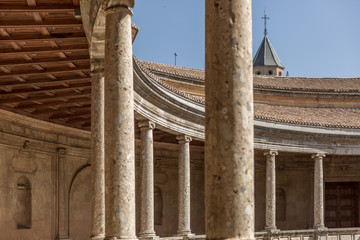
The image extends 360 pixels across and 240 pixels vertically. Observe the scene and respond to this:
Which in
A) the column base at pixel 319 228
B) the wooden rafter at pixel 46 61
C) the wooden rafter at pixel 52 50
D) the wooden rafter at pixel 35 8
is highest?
the wooden rafter at pixel 35 8

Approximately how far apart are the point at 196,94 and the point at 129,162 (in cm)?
3307

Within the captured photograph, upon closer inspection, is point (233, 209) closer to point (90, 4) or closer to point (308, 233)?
point (90, 4)

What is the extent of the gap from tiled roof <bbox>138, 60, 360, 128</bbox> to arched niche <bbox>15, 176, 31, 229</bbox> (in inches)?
434

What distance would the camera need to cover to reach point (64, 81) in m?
23.3

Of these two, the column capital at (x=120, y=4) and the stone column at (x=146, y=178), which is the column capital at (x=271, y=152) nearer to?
the stone column at (x=146, y=178)

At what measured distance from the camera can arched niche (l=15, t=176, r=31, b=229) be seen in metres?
29.3

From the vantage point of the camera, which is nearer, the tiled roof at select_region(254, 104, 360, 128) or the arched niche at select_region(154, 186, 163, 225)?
the arched niche at select_region(154, 186, 163, 225)

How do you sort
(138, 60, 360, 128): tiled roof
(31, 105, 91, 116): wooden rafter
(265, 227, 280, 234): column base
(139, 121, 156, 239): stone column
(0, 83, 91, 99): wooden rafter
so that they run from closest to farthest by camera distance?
(0, 83, 91, 99): wooden rafter
(139, 121, 156, 239): stone column
(31, 105, 91, 116): wooden rafter
(265, 227, 280, 234): column base
(138, 60, 360, 128): tiled roof

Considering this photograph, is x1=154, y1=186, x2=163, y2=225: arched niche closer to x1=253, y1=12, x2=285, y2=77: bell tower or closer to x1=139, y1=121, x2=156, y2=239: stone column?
x1=139, y1=121, x2=156, y2=239: stone column

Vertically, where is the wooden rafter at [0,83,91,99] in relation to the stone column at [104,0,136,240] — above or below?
above

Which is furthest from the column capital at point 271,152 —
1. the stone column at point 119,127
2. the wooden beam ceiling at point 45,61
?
the stone column at point 119,127

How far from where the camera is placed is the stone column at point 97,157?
15.7 m

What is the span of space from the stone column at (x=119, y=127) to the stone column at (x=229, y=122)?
457cm

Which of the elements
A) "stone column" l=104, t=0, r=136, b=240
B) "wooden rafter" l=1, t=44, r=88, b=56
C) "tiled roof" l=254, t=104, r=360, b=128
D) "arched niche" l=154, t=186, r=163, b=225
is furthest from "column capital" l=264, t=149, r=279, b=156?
"stone column" l=104, t=0, r=136, b=240
